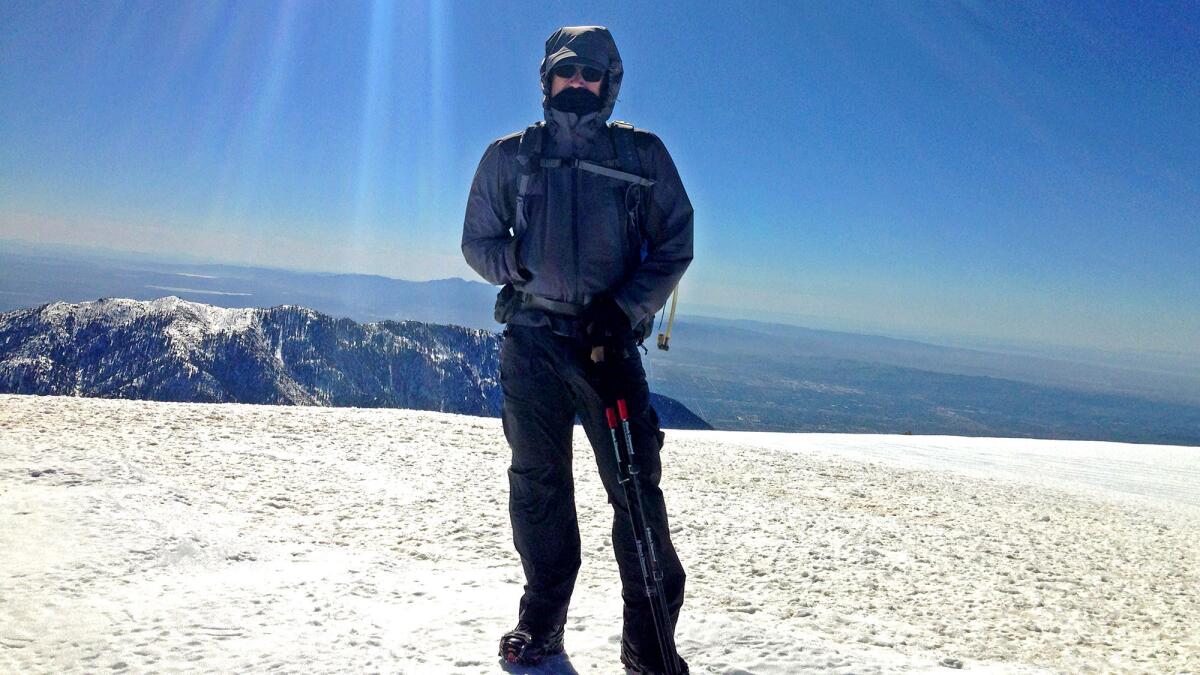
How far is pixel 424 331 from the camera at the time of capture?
5325 inches

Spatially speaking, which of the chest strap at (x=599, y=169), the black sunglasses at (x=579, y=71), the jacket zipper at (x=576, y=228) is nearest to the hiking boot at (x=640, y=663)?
the jacket zipper at (x=576, y=228)

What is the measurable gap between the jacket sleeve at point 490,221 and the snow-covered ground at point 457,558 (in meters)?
2.13

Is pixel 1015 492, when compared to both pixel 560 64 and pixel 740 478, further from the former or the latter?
pixel 560 64

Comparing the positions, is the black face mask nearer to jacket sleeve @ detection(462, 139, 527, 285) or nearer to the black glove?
jacket sleeve @ detection(462, 139, 527, 285)

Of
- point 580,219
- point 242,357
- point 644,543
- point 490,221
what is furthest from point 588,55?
point 242,357

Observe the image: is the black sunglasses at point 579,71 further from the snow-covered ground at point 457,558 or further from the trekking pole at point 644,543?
the snow-covered ground at point 457,558

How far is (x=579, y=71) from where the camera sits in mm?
3848

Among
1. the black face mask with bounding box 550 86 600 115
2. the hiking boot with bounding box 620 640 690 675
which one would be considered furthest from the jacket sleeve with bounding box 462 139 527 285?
the hiking boot with bounding box 620 640 690 675

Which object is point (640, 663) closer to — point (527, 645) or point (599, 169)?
point (527, 645)

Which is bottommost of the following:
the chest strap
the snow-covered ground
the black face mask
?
the snow-covered ground

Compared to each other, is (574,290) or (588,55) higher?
(588,55)

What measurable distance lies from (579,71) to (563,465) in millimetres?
2132

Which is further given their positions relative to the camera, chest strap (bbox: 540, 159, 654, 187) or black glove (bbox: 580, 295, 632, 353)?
chest strap (bbox: 540, 159, 654, 187)

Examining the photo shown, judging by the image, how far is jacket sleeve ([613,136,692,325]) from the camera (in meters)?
3.72
